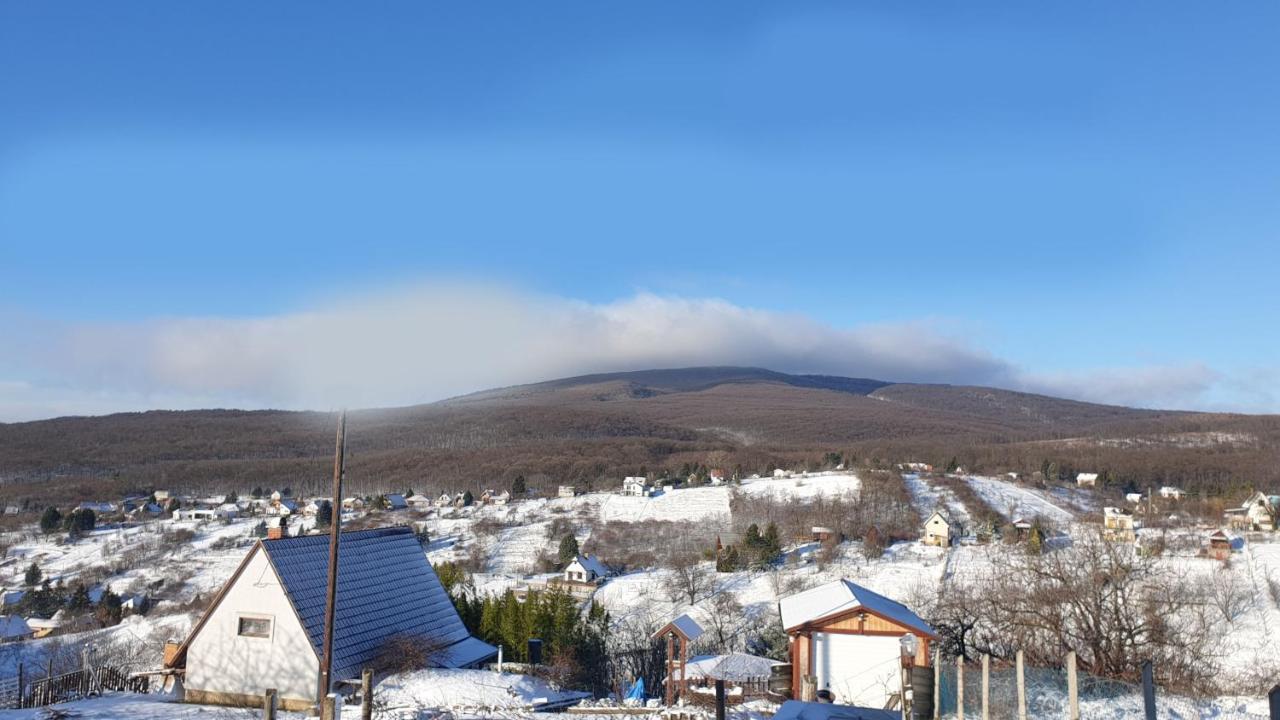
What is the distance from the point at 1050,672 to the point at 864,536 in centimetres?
3609

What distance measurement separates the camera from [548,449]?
126m

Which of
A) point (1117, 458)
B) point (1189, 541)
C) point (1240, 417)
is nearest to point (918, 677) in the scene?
point (1189, 541)

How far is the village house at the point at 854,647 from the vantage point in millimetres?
15430

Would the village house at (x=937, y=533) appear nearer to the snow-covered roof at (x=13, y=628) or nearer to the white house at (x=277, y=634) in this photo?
the white house at (x=277, y=634)

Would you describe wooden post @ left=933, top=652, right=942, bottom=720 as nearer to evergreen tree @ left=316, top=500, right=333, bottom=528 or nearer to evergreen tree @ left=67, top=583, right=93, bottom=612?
evergreen tree @ left=67, top=583, right=93, bottom=612

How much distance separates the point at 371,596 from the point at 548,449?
351ft

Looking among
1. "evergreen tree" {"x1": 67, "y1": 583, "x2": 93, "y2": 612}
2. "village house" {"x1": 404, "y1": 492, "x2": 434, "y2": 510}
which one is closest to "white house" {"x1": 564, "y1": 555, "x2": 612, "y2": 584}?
"evergreen tree" {"x1": 67, "y1": 583, "x2": 93, "y2": 612}

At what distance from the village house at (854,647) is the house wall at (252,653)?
358 inches

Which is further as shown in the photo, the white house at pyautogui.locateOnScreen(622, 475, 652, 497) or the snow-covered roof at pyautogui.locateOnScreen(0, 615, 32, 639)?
the white house at pyautogui.locateOnScreen(622, 475, 652, 497)

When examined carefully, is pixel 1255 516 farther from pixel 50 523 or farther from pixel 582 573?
pixel 50 523

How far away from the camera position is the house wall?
54.3 ft

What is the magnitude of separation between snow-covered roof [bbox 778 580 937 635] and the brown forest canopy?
187 feet

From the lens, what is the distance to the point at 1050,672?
11.8 meters

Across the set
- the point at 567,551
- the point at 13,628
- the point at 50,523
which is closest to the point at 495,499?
the point at 567,551
